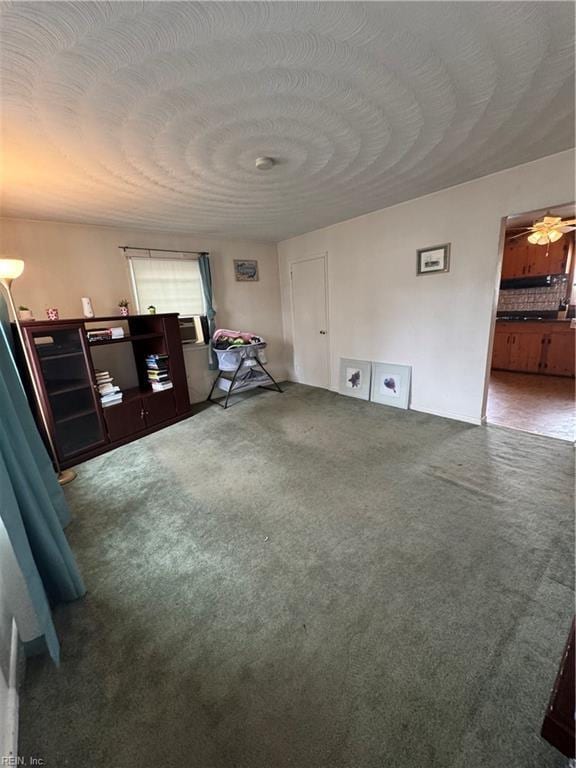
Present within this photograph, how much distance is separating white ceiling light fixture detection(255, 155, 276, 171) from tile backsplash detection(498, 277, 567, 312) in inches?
206

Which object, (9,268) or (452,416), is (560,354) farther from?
(9,268)

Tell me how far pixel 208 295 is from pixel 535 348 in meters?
5.34

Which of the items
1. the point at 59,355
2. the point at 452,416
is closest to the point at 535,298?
the point at 452,416

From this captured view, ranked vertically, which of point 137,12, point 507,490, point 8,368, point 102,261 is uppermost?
point 137,12

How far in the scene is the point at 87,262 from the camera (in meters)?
3.48

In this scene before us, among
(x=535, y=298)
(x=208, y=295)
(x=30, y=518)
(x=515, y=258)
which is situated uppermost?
(x=515, y=258)

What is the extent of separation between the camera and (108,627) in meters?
1.38

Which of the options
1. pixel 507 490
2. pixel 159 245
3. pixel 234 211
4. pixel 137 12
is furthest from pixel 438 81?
pixel 159 245

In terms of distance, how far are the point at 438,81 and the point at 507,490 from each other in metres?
2.53

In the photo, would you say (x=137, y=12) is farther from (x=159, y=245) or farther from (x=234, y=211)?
(x=159, y=245)

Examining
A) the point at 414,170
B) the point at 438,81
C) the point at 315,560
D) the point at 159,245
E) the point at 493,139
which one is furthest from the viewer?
the point at 159,245

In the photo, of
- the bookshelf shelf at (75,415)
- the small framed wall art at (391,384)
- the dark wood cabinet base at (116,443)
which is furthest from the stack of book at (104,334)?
the small framed wall art at (391,384)

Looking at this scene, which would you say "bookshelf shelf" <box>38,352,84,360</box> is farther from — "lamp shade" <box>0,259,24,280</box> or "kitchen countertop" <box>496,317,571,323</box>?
"kitchen countertop" <box>496,317,571,323</box>

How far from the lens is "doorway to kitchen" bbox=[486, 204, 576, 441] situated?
3967mm
